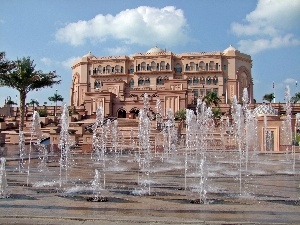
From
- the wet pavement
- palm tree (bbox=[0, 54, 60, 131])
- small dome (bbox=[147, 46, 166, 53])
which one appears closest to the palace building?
small dome (bbox=[147, 46, 166, 53])

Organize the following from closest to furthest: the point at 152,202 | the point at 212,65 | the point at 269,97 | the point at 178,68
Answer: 1. the point at 152,202
2. the point at 269,97
3. the point at 212,65
4. the point at 178,68

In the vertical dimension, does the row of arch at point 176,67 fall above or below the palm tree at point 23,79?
above

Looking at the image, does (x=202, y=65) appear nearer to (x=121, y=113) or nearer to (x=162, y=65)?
(x=162, y=65)

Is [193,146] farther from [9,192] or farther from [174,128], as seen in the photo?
[9,192]

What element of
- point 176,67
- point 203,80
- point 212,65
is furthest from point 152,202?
point 176,67

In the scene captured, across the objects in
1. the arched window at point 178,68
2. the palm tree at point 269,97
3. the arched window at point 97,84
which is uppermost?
the arched window at point 178,68

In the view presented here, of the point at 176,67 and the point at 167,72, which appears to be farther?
the point at 176,67

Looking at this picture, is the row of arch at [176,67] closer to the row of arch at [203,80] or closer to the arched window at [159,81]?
the row of arch at [203,80]

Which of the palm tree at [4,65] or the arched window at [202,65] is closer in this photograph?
the palm tree at [4,65]

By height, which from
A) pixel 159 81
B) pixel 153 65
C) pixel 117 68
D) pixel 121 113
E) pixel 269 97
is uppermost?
pixel 153 65

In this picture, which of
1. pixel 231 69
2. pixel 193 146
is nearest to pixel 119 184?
pixel 193 146

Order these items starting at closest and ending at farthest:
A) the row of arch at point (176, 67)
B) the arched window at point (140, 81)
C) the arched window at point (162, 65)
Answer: the row of arch at point (176, 67) < the arched window at point (162, 65) < the arched window at point (140, 81)

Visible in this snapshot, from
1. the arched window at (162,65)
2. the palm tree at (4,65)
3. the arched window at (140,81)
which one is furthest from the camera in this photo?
the arched window at (140,81)

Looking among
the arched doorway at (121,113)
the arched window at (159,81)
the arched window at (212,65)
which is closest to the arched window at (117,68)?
the arched window at (159,81)
